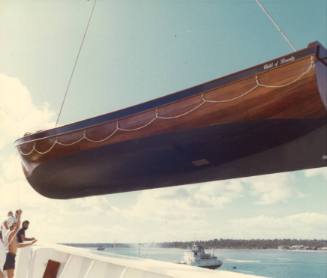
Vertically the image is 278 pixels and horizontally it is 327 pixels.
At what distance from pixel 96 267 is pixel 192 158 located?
1.50m

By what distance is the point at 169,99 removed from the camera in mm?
3188

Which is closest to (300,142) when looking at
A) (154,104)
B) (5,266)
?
(154,104)

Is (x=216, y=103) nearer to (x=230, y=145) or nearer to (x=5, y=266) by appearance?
(x=230, y=145)

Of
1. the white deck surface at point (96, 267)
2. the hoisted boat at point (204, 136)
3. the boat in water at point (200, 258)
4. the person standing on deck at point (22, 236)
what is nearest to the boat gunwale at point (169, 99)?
the hoisted boat at point (204, 136)

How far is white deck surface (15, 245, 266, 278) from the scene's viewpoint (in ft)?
5.62

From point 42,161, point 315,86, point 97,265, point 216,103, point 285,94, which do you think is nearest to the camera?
point 97,265

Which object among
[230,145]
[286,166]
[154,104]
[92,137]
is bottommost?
[286,166]

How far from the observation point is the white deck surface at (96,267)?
171 cm

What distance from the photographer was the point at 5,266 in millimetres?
4145

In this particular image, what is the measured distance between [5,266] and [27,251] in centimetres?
112

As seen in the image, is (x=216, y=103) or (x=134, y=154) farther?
(x=134, y=154)

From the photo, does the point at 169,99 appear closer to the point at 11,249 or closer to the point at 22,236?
the point at 22,236

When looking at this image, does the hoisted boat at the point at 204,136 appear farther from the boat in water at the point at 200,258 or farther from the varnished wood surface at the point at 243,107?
the boat in water at the point at 200,258

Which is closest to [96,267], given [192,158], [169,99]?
[192,158]
